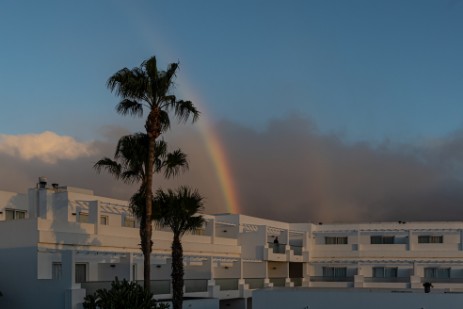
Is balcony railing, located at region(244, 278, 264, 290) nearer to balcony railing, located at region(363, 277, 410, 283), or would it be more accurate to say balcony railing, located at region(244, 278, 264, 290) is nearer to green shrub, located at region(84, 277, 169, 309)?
balcony railing, located at region(363, 277, 410, 283)

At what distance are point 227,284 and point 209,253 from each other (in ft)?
9.51

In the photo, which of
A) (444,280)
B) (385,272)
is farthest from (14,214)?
(444,280)

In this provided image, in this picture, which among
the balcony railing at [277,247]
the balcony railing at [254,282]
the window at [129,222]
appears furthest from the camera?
the balcony railing at [277,247]

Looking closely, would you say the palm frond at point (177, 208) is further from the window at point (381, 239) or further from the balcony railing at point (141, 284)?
the window at point (381, 239)

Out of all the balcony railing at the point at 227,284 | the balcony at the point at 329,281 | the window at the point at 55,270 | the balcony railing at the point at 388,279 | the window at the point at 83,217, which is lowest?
the balcony at the point at 329,281

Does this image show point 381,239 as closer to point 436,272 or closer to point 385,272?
point 385,272

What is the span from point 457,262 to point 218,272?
68.1 feet

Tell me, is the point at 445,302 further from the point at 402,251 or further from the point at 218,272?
the point at 402,251

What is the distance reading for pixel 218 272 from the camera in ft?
165

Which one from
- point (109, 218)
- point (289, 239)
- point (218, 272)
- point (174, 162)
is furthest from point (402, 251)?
point (174, 162)

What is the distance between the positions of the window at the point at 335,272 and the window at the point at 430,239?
23.2 feet

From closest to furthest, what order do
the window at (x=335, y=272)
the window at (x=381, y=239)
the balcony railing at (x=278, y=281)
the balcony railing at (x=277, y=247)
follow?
the balcony railing at (x=278, y=281)
the balcony railing at (x=277, y=247)
the window at (x=335, y=272)
the window at (x=381, y=239)

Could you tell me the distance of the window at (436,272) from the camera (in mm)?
57938

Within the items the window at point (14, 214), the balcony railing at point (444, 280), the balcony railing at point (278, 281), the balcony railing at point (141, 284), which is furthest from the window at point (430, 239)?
the window at point (14, 214)
